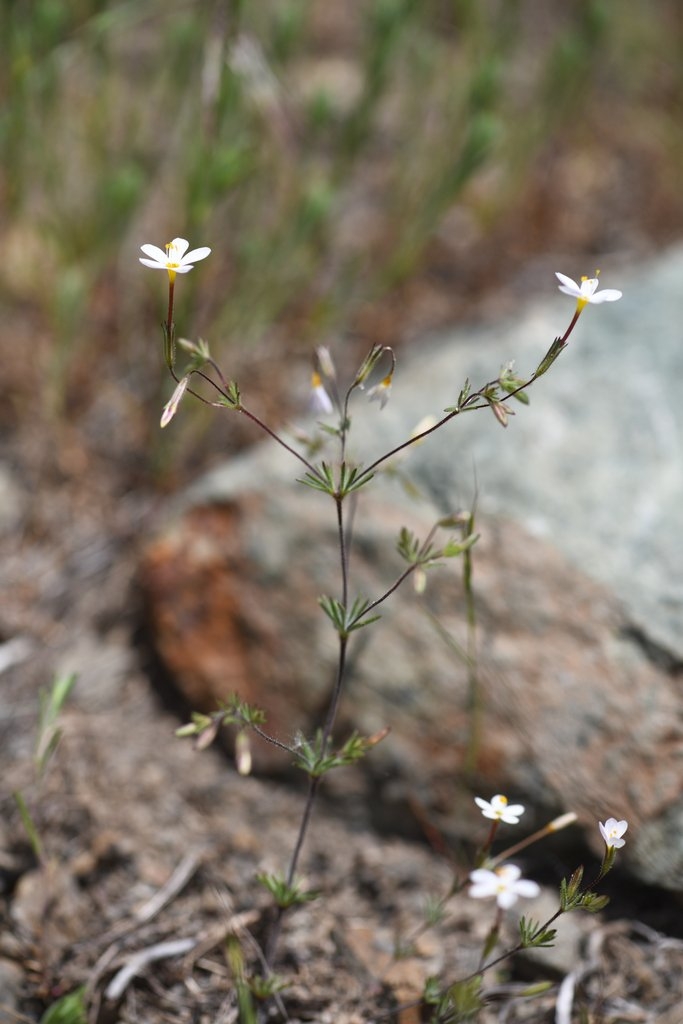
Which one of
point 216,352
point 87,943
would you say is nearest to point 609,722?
point 87,943

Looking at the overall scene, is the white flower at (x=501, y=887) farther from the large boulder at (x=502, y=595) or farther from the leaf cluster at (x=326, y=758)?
the large boulder at (x=502, y=595)

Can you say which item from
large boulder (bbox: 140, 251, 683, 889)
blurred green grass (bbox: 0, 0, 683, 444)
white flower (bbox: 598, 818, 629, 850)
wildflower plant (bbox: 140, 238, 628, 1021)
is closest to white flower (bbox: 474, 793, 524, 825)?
wildflower plant (bbox: 140, 238, 628, 1021)

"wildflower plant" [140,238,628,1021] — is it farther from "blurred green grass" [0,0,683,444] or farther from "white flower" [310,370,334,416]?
"blurred green grass" [0,0,683,444]

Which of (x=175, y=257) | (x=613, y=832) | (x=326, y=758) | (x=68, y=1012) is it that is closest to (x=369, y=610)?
(x=326, y=758)

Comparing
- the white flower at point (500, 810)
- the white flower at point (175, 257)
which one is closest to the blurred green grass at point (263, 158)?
the white flower at point (175, 257)

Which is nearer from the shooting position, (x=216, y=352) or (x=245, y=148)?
(x=245, y=148)

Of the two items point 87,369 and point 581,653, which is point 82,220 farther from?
point 581,653
